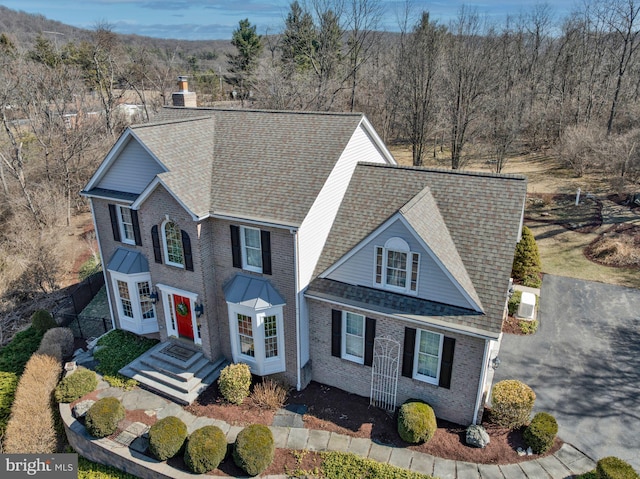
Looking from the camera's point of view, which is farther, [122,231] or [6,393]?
[122,231]

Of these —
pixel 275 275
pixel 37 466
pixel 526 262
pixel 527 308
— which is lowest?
pixel 37 466

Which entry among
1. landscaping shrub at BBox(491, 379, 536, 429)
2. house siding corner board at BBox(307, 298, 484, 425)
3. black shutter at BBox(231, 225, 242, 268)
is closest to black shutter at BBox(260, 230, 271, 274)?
black shutter at BBox(231, 225, 242, 268)

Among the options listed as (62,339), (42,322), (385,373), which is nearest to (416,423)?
(385,373)

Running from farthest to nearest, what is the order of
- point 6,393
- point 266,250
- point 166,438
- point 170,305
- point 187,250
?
point 6,393, point 170,305, point 187,250, point 266,250, point 166,438

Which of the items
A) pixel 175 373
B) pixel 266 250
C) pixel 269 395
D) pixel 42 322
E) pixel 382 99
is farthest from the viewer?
pixel 382 99

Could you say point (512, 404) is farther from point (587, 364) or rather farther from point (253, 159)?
point (253, 159)

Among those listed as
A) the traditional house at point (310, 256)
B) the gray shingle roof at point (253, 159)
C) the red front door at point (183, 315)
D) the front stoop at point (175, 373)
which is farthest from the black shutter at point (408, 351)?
the red front door at point (183, 315)

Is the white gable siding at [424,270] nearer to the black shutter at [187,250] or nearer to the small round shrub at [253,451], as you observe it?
the small round shrub at [253,451]

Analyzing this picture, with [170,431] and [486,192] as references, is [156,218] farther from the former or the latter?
[486,192]

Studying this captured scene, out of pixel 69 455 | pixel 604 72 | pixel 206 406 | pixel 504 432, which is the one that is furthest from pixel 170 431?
pixel 604 72
